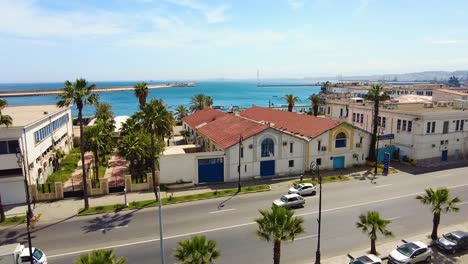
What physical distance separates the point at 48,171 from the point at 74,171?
3814 mm

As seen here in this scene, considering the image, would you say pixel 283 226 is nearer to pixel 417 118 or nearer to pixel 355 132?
pixel 355 132

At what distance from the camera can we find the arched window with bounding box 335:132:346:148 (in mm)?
49312

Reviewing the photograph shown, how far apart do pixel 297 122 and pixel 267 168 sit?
561 inches

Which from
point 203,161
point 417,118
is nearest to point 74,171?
point 203,161

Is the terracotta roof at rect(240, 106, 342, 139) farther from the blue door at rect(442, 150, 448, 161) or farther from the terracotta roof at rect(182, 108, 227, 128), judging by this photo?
the blue door at rect(442, 150, 448, 161)

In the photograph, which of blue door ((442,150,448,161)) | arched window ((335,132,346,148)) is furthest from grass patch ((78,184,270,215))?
blue door ((442,150,448,161))

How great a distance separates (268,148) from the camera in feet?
148

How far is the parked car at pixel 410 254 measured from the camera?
75.4 feet

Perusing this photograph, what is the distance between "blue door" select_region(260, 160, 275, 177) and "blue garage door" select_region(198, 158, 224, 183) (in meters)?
5.86

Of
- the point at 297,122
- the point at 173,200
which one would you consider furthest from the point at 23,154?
the point at 297,122

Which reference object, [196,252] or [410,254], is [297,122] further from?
[196,252]

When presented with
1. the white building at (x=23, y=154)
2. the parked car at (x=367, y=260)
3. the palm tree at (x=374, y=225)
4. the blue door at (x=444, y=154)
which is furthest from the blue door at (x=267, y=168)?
the blue door at (x=444, y=154)

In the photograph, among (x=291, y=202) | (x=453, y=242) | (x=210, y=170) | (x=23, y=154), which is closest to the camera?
(x=453, y=242)

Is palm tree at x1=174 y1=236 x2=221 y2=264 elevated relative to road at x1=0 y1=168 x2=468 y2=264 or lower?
elevated
